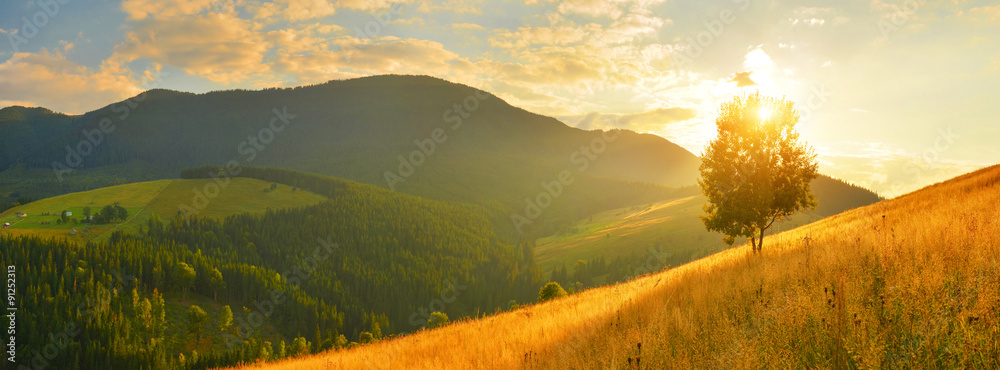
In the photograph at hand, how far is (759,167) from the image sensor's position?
2283 cm

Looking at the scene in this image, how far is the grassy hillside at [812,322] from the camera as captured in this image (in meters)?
5.31

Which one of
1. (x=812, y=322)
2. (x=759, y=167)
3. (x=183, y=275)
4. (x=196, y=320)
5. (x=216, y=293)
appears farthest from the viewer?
(x=216, y=293)

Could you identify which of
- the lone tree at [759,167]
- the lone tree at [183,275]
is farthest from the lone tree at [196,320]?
the lone tree at [759,167]

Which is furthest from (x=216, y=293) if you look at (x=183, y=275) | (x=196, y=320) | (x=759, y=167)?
(x=759, y=167)

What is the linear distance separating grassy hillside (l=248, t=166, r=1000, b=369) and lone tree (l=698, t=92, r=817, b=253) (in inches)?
391

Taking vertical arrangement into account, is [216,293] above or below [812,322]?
below

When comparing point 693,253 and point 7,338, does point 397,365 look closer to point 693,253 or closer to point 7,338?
point 7,338

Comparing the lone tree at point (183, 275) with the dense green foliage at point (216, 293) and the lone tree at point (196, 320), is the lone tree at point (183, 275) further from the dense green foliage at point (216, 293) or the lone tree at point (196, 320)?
the lone tree at point (196, 320)

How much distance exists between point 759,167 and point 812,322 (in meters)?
18.7

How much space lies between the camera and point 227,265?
165 m

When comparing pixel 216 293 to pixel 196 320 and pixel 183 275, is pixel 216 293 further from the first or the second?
pixel 196 320

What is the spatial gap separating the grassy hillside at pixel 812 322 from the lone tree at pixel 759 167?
994 cm

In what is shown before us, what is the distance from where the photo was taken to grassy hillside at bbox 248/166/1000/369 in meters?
5.31

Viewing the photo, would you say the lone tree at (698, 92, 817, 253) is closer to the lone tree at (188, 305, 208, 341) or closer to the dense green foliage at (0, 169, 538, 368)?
Answer: the dense green foliage at (0, 169, 538, 368)
